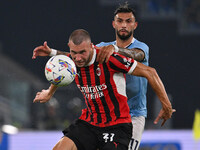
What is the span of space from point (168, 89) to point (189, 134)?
7574 millimetres

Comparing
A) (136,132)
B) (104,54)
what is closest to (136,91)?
(136,132)

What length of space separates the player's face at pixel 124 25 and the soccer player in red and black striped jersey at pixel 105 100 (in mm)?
686

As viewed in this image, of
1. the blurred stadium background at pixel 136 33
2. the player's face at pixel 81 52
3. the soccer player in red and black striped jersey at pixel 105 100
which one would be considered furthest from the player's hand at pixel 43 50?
the blurred stadium background at pixel 136 33

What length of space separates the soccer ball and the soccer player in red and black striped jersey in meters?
0.14

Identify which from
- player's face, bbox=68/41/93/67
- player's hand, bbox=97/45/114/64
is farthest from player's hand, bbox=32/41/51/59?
player's hand, bbox=97/45/114/64

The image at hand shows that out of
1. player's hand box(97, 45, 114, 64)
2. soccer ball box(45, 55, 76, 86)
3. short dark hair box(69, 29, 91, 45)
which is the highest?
short dark hair box(69, 29, 91, 45)

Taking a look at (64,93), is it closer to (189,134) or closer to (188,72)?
(189,134)

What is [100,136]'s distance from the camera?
14.9 feet

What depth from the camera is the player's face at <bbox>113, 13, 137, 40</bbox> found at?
515 centimetres

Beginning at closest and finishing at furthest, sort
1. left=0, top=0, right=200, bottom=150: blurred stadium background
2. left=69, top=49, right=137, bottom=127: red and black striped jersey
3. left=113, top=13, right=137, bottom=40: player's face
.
A: 1. left=69, top=49, right=137, bottom=127: red and black striped jersey
2. left=113, top=13, right=137, bottom=40: player's face
3. left=0, top=0, right=200, bottom=150: blurred stadium background

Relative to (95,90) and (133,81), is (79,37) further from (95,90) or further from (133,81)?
(133,81)

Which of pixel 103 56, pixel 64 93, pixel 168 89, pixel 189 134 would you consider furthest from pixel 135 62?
pixel 168 89

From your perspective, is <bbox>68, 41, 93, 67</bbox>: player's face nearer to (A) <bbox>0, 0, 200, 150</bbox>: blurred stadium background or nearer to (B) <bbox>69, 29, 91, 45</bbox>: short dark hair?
(B) <bbox>69, 29, 91, 45</bbox>: short dark hair

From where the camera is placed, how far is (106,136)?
4.49 metres
